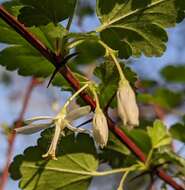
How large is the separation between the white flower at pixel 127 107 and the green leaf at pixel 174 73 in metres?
1.30

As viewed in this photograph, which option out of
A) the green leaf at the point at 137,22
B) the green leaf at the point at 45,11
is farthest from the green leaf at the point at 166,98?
the green leaf at the point at 45,11

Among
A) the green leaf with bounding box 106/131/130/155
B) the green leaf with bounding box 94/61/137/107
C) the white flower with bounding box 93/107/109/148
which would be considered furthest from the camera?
the green leaf with bounding box 106/131/130/155

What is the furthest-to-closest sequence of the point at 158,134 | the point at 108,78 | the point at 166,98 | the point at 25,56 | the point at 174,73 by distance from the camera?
the point at 174,73 → the point at 166,98 → the point at 158,134 → the point at 25,56 → the point at 108,78

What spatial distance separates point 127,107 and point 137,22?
17 centimetres

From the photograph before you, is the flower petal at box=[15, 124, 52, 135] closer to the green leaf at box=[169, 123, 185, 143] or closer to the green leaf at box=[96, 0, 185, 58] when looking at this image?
the green leaf at box=[96, 0, 185, 58]

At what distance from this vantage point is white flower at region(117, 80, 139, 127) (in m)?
0.90

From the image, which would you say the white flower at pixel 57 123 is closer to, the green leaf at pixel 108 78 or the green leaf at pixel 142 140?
the green leaf at pixel 108 78

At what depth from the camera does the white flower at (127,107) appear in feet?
2.95

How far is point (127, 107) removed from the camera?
911 millimetres

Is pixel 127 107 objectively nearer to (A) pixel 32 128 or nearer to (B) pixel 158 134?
(A) pixel 32 128

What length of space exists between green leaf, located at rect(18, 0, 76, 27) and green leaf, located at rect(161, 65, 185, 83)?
1.31 metres

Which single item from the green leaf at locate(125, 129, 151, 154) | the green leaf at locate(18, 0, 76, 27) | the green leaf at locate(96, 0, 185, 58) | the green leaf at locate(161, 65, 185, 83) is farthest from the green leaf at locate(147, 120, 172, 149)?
the green leaf at locate(161, 65, 185, 83)

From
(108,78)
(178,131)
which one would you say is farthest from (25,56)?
(178,131)

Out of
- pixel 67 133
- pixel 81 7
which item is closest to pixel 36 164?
pixel 67 133
